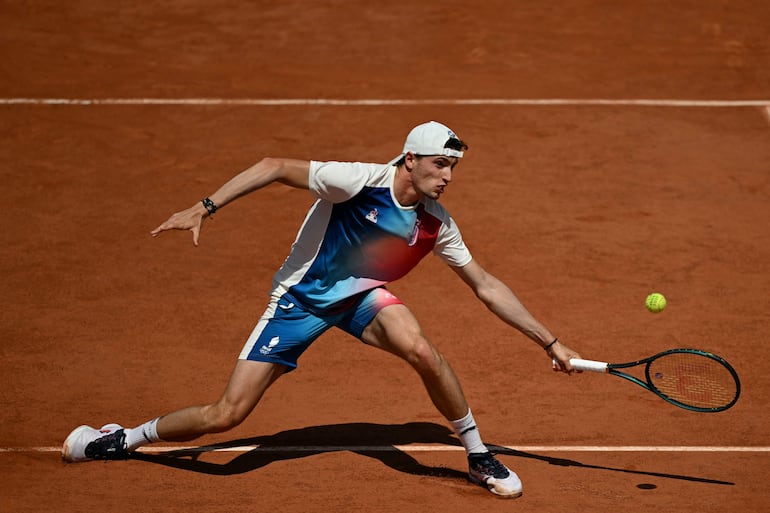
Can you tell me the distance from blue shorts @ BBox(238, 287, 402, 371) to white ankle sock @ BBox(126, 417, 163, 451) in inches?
29.4

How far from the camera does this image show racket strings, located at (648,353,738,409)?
295 inches

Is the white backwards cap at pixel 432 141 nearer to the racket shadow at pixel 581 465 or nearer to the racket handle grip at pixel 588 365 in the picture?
the racket handle grip at pixel 588 365

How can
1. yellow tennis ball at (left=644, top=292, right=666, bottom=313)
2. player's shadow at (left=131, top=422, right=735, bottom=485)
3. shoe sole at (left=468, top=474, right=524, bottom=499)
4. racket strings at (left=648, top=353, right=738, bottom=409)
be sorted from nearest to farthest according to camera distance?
shoe sole at (left=468, top=474, right=524, bottom=499) < racket strings at (left=648, top=353, right=738, bottom=409) < player's shadow at (left=131, top=422, right=735, bottom=485) < yellow tennis ball at (left=644, top=292, right=666, bottom=313)

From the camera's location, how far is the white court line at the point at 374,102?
43.7 feet

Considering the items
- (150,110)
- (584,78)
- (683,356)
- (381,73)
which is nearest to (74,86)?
(150,110)

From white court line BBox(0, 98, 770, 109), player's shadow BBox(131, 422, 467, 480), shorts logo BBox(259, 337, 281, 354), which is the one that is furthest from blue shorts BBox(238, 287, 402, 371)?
white court line BBox(0, 98, 770, 109)

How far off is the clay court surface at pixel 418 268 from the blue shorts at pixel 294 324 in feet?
2.76

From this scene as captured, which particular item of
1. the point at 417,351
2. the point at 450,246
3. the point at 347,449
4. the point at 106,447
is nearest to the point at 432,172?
the point at 450,246

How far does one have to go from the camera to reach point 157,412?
839 centimetres

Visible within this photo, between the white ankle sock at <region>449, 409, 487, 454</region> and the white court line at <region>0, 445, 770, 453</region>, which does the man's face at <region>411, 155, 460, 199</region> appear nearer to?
the white ankle sock at <region>449, 409, 487, 454</region>

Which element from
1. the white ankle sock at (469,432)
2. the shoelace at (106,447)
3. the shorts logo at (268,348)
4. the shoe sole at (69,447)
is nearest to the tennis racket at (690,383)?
the white ankle sock at (469,432)

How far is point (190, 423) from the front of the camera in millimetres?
7402

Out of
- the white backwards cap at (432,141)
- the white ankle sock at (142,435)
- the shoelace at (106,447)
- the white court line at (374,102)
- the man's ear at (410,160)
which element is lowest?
the shoelace at (106,447)

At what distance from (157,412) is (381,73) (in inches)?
259
